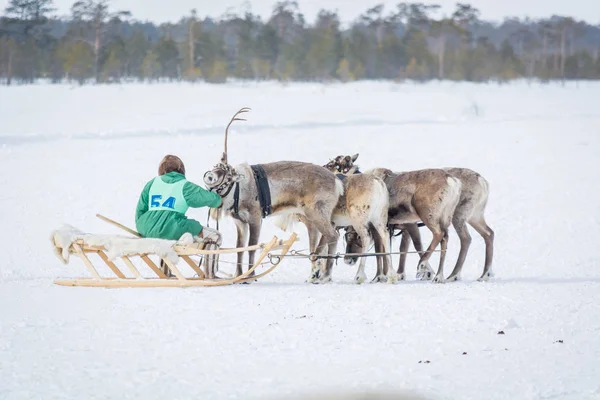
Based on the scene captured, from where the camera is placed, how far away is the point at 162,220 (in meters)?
9.72

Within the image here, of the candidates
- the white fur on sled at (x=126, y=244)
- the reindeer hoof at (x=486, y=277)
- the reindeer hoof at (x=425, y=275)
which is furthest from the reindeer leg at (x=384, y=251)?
the white fur on sled at (x=126, y=244)

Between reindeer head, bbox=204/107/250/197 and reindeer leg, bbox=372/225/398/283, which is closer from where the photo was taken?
reindeer head, bbox=204/107/250/197

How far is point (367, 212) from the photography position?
33.9 ft

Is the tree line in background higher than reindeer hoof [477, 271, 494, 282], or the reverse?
the tree line in background

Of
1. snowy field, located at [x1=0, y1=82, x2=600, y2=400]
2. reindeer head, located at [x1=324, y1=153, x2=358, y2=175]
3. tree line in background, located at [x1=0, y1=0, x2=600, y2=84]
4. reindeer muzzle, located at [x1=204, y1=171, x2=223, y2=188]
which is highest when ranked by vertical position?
tree line in background, located at [x1=0, y1=0, x2=600, y2=84]

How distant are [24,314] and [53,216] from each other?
8.58 m

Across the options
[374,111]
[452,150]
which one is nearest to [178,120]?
[374,111]

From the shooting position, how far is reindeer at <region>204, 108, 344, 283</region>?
10.3 m

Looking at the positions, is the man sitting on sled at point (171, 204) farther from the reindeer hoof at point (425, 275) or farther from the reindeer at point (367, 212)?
the reindeer hoof at point (425, 275)

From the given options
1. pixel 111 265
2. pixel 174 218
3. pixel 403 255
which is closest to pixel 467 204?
pixel 403 255

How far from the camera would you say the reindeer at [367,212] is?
10297 millimetres

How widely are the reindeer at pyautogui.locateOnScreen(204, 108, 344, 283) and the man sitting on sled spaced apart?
494 mm

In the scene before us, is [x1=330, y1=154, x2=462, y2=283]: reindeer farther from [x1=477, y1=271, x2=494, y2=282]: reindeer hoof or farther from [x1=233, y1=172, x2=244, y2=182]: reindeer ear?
[x1=233, y1=172, x2=244, y2=182]: reindeer ear

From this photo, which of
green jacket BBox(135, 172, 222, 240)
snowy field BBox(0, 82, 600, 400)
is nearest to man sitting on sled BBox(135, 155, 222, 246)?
green jacket BBox(135, 172, 222, 240)
